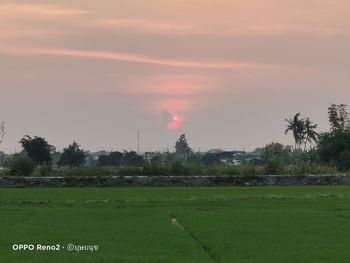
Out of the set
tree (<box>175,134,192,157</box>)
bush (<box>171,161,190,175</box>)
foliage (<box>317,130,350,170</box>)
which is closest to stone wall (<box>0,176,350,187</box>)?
bush (<box>171,161,190,175</box>)

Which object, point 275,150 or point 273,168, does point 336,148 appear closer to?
point 273,168

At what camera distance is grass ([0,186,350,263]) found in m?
11.2

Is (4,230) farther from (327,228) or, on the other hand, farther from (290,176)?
(290,176)

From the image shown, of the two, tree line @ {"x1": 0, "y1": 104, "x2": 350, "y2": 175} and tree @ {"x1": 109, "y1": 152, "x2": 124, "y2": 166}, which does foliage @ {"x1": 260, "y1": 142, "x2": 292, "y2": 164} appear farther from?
tree @ {"x1": 109, "y1": 152, "x2": 124, "y2": 166}

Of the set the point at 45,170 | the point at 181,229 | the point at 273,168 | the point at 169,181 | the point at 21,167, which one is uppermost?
the point at 21,167

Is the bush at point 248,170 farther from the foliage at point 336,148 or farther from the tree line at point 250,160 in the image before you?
the foliage at point 336,148

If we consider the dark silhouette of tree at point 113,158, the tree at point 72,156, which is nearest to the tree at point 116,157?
the dark silhouette of tree at point 113,158

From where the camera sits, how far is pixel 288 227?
1595cm

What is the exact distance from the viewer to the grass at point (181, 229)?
36.8 feet

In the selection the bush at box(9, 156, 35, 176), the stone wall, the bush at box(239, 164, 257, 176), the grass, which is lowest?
the grass

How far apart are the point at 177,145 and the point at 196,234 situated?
102157 millimetres

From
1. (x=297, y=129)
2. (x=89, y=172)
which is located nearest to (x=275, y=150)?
(x=297, y=129)

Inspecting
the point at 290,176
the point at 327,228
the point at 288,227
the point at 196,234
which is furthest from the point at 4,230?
the point at 290,176

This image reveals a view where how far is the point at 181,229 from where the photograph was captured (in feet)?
51.3
